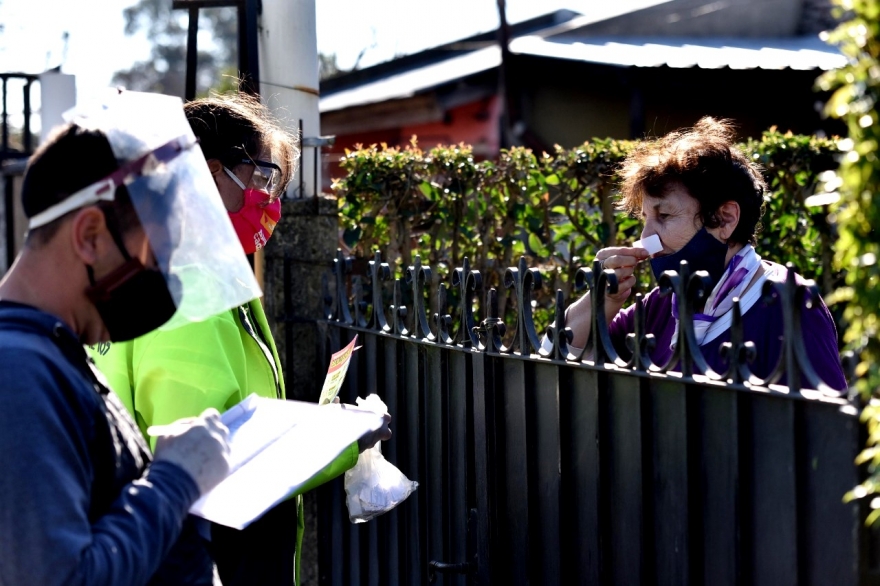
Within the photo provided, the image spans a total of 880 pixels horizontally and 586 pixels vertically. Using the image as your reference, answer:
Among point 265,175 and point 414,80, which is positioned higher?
point 414,80

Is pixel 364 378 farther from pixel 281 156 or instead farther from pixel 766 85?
pixel 766 85

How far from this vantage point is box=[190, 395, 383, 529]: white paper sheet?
2084mm

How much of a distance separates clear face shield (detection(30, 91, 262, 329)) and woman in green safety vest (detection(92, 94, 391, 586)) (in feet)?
1.63

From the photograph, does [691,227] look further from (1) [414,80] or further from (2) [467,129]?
(1) [414,80]

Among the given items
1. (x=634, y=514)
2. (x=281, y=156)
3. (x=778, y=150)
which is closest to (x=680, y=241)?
(x=634, y=514)

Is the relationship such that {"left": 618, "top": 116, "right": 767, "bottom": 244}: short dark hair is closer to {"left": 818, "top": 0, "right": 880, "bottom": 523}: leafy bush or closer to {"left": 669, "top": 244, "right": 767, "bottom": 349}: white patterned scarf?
{"left": 669, "top": 244, "right": 767, "bottom": 349}: white patterned scarf

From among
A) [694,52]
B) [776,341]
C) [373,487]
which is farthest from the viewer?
[694,52]

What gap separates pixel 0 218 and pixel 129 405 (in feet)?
72.8

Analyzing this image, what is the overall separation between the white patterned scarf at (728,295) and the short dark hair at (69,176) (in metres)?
1.50

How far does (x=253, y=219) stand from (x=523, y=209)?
235 centimetres

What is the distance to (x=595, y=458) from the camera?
2633 millimetres

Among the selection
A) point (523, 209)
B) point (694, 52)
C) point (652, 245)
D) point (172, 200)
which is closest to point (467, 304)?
point (652, 245)

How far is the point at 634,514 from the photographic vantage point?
2504mm

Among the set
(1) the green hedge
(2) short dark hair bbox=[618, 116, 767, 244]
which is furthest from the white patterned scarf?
(1) the green hedge
